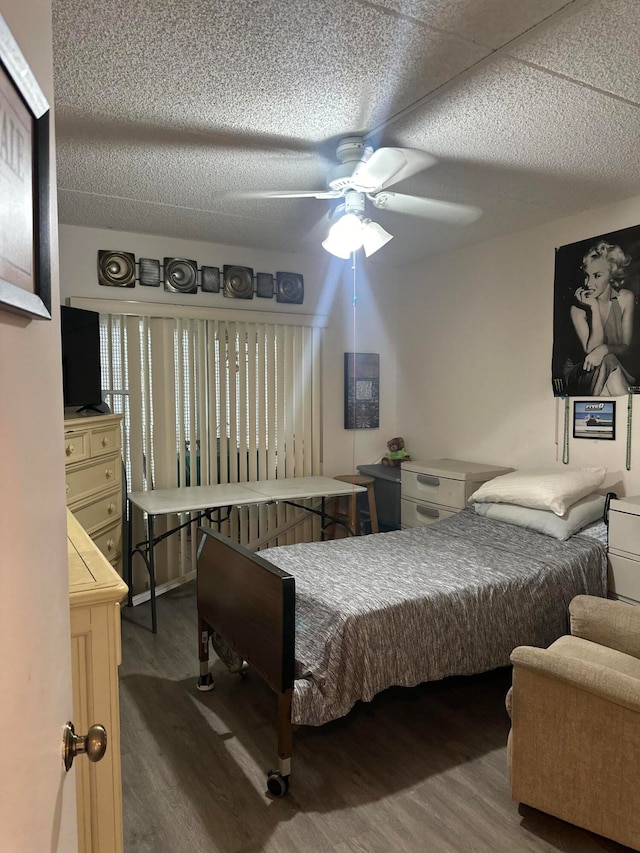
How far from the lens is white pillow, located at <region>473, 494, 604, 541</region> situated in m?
3.00

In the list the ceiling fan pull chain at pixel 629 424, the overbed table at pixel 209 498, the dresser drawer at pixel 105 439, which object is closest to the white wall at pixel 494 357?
the ceiling fan pull chain at pixel 629 424

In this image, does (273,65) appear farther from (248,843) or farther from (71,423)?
(248,843)

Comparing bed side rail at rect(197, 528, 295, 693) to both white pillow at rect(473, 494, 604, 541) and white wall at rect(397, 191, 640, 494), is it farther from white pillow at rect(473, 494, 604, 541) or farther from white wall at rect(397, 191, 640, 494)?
white wall at rect(397, 191, 640, 494)

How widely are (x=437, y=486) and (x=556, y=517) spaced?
1.00 m

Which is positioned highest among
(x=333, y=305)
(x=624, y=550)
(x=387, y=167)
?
(x=387, y=167)

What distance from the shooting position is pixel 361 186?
2.55m

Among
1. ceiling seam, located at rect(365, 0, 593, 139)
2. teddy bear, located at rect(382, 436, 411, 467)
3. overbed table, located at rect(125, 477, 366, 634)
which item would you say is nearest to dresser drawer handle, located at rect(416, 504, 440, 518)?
overbed table, located at rect(125, 477, 366, 634)

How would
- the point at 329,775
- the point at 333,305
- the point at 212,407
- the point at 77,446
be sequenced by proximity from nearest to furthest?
the point at 329,775 → the point at 77,446 → the point at 212,407 → the point at 333,305

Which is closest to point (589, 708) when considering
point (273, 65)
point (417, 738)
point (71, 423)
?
point (417, 738)

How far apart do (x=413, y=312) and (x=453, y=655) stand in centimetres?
306

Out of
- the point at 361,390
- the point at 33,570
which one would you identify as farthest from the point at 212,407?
the point at 33,570

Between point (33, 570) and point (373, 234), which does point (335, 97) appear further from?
point (33, 570)

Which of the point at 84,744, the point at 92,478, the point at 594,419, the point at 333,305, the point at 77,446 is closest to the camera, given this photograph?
the point at 84,744

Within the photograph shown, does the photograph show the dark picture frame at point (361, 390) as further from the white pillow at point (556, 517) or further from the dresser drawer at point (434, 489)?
the white pillow at point (556, 517)
